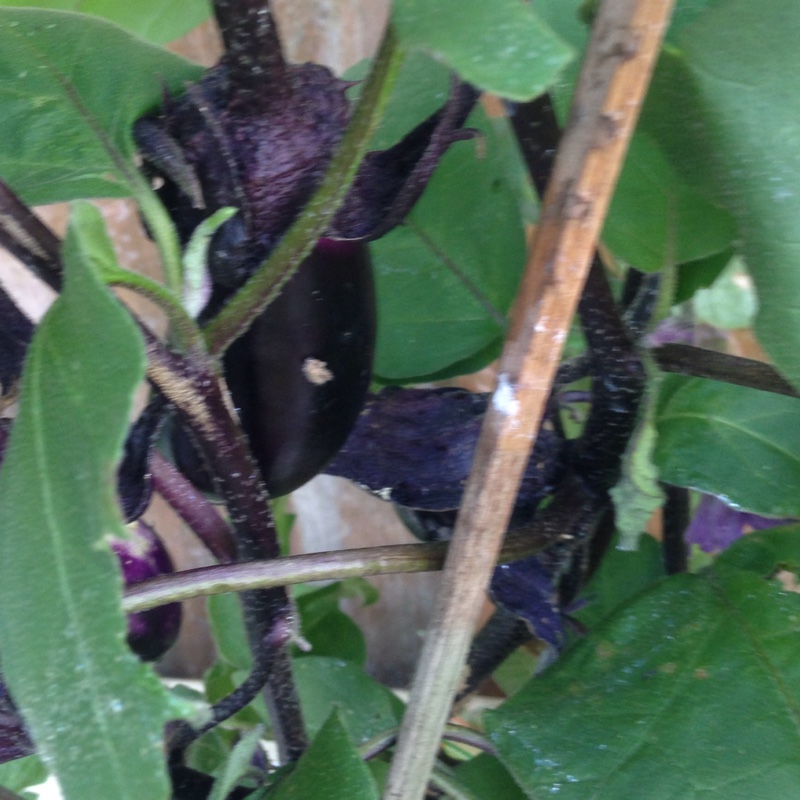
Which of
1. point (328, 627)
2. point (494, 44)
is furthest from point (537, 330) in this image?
point (328, 627)

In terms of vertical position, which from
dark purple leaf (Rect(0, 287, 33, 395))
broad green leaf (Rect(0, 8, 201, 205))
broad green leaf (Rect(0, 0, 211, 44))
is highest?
broad green leaf (Rect(0, 0, 211, 44))

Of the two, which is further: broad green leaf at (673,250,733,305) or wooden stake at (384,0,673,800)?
broad green leaf at (673,250,733,305)

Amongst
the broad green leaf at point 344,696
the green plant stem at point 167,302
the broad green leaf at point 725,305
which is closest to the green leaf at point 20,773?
the broad green leaf at point 344,696

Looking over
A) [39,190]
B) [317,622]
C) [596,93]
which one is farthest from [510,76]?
[317,622]

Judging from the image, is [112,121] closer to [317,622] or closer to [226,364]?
[226,364]

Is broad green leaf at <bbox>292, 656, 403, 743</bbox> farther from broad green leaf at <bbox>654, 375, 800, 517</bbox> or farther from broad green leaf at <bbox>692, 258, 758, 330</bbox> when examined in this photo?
broad green leaf at <bbox>692, 258, 758, 330</bbox>

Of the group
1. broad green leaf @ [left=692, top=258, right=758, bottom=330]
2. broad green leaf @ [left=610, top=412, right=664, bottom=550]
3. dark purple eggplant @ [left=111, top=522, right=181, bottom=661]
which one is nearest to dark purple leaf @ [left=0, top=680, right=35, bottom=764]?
dark purple eggplant @ [left=111, top=522, right=181, bottom=661]

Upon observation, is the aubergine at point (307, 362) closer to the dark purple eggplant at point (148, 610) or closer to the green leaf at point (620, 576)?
the dark purple eggplant at point (148, 610)
